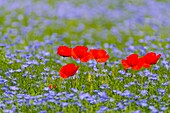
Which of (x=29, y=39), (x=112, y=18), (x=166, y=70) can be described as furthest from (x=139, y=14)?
(x=166, y=70)

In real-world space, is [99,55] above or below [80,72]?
above

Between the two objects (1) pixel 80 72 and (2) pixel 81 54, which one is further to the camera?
(1) pixel 80 72

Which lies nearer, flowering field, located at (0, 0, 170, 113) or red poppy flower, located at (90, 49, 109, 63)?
flowering field, located at (0, 0, 170, 113)

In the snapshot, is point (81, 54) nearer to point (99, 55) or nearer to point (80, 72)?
point (99, 55)

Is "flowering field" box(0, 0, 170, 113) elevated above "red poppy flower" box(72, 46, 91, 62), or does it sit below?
below

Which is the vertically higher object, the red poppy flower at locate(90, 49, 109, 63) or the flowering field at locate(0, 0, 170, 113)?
the red poppy flower at locate(90, 49, 109, 63)

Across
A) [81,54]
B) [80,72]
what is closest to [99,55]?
[81,54]

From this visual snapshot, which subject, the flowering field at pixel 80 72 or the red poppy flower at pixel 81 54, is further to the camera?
the red poppy flower at pixel 81 54

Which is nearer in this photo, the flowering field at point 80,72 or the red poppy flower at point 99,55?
the flowering field at point 80,72

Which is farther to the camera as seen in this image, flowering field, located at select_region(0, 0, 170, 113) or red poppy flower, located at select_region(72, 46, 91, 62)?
red poppy flower, located at select_region(72, 46, 91, 62)

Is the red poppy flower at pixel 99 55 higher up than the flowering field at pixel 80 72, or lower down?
higher up

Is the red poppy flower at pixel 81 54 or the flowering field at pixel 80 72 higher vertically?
the red poppy flower at pixel 81 54
